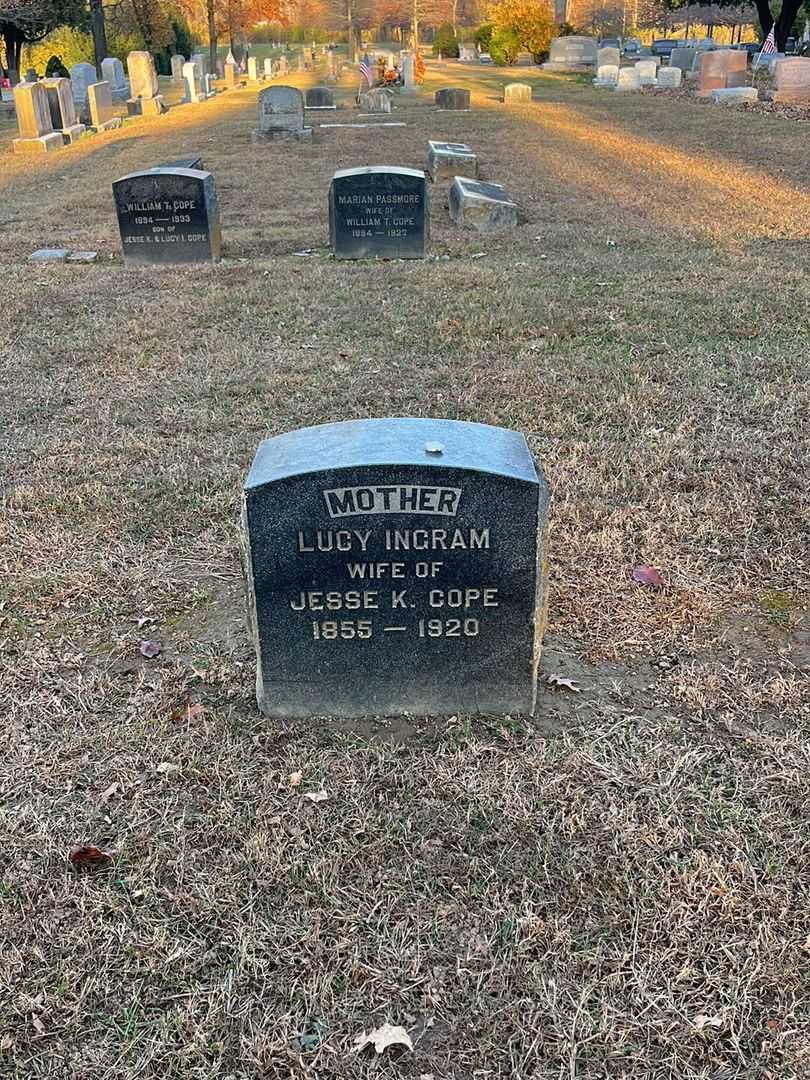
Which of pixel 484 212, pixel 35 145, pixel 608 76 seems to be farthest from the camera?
pixel 608 76

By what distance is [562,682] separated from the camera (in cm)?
329

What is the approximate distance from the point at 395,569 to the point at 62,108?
24.3m

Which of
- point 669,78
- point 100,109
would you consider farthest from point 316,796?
point 669,78

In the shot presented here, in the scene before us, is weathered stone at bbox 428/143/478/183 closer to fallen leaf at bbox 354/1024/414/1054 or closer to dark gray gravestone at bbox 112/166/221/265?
dark gray gravestone at bbox 112/166/221/265

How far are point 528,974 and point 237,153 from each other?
19.6 m

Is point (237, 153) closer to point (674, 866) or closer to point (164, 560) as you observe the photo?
point (164, 560)

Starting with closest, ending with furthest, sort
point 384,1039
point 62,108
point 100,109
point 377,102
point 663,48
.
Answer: point 384,1039 → point 62,108 → point 100,109 → point 377,102 → point 663,48

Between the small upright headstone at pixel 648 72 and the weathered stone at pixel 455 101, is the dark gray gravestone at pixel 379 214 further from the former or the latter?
the small upright headstone at pixel 648 72

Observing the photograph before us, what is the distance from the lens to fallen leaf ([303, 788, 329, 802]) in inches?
110

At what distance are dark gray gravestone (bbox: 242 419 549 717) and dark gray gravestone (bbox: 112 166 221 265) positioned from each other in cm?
777

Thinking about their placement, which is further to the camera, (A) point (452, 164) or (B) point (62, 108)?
(B) point (62, 108)

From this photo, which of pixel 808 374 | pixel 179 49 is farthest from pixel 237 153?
pixel 179 49

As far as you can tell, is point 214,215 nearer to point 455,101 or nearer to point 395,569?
point 395,569

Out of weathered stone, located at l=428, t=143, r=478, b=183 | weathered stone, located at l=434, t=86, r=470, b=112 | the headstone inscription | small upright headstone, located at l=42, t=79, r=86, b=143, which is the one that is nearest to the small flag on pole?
the headstone inscription
